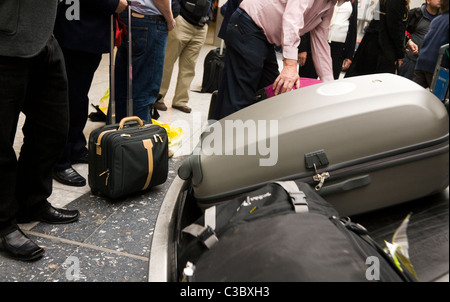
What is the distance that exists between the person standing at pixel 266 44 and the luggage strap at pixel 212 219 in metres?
0.85

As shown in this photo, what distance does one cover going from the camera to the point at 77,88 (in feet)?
7.62

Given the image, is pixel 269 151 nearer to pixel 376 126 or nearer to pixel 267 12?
pixel 376 126

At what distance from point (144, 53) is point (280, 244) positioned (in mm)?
2215

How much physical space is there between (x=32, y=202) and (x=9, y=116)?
493mm

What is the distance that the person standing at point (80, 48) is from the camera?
211cm

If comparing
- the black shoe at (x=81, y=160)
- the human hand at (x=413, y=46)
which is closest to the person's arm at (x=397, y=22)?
the human hand at (x=413, y=46)

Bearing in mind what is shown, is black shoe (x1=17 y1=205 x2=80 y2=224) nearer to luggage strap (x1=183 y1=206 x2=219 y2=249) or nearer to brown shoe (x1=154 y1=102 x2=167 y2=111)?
luggage strap (x1=183 y1=206 x2=219 y2=249)

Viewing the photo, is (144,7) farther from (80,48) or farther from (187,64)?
(187,64)

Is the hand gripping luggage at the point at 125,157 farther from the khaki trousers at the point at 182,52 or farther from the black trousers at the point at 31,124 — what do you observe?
the khaki trousers at the point at 182,52

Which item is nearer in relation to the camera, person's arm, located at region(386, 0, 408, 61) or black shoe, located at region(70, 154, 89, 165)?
black shoe, located at region(70, 154, 89, 165)

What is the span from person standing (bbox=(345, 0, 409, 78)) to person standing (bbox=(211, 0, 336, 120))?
1314 mm

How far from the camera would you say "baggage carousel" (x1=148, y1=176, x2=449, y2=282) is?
2.52 feet

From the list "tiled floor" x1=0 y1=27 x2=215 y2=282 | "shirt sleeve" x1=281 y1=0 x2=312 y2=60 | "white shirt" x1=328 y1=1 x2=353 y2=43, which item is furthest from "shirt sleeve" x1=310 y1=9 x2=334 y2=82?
"white shirt" x1=328 y1=1 x2=353 y2=43

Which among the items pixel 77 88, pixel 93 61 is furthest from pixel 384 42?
pixel 77 88
